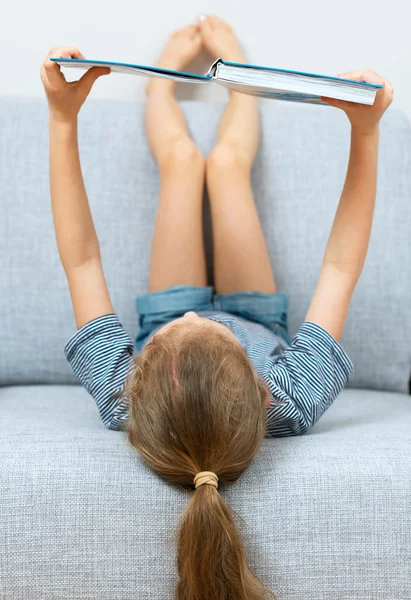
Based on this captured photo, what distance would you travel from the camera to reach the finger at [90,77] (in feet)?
3.25

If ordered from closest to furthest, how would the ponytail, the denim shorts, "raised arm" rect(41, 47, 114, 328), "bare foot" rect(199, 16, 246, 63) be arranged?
the ponytail < "raised arm" rect(41, 47, 114, 328) < the denim shorts < "bare foot" rect(199, 16, 246, 63)

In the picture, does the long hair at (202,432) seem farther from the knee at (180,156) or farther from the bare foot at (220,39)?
the bare foot at (220,39)

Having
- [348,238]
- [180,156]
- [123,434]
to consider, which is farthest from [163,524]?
[180,156]

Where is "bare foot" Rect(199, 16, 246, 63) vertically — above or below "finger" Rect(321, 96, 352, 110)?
above

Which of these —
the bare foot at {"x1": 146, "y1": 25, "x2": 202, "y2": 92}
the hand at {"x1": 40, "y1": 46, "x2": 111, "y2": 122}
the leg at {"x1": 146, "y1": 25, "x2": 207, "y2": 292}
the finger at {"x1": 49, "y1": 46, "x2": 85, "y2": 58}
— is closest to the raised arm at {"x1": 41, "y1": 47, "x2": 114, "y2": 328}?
the hand at {"x1": 40, "y1": 46, "x2": 111, "y2": 122}

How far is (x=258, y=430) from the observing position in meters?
0.90

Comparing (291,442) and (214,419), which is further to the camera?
(291,442)

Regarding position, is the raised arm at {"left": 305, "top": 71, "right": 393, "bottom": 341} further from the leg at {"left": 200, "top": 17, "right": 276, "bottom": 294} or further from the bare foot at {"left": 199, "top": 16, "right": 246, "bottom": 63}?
the bare foot at {"left": 199, "top": 16, "right": 246, "bottom": 63}

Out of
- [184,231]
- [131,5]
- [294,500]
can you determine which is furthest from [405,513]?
[131,5]

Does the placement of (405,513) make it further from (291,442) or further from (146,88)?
(146,88)

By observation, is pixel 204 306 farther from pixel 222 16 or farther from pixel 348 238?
pixel 222 16

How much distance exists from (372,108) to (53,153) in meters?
0.51

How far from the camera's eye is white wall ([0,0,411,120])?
5.26ft

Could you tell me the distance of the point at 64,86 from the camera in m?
1.03
